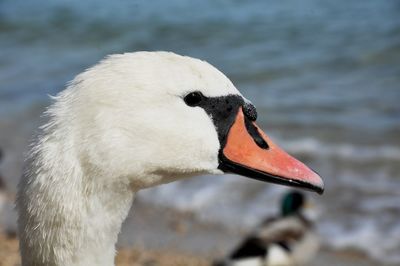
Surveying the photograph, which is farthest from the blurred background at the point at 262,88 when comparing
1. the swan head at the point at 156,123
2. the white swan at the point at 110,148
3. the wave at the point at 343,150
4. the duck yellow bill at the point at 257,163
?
the white swan at the point at 110,148

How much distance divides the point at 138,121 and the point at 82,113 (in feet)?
0.65

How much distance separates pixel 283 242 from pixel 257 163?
4951mm

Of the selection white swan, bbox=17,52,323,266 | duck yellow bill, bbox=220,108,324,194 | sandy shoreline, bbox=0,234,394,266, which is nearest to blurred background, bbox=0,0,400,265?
sandy shoreline, bbox=0,234,394,266

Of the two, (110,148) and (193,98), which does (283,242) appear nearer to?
(193,98)

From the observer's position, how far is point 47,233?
2912mm

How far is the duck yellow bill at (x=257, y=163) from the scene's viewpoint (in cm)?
320

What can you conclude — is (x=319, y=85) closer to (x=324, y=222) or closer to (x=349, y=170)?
(x=349, y=170)

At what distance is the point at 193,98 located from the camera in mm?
3051

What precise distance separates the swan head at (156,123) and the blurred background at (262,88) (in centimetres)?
434

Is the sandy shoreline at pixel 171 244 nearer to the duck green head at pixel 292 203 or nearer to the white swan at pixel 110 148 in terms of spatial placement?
the duck green head at pixel 292 203

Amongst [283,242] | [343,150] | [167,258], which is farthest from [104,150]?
[343,150]

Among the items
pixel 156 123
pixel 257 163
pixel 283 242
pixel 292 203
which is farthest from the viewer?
pixel 292 203

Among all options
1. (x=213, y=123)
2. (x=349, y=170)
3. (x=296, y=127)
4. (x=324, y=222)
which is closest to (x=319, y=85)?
(x=296, y=127)

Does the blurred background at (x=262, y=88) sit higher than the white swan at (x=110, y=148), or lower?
higher
